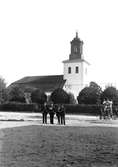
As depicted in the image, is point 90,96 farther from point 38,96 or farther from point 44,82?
point 44,82

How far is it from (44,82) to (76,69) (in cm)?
1121

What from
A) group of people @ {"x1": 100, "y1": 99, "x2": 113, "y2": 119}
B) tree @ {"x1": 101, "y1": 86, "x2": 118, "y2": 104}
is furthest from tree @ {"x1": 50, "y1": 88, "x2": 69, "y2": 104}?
group of people @ {"x1": 100, "y1": 99, "x2": 113, "y2": 119}

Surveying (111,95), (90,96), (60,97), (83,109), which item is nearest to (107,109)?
(83,109)

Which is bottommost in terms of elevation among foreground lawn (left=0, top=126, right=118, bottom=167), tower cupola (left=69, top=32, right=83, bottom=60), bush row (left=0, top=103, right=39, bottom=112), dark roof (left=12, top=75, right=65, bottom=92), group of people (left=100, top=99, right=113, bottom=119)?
foreground lawn (left=0, top=126, right=118, bottom=167)

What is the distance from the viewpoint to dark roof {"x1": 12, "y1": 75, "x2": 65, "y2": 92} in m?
88.0

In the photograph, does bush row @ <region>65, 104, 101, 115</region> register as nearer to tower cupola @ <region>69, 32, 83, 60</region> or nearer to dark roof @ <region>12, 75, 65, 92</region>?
dark roof @ <region>12, 75, 65, 92</region>

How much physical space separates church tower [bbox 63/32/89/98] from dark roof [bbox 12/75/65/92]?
2475 mm

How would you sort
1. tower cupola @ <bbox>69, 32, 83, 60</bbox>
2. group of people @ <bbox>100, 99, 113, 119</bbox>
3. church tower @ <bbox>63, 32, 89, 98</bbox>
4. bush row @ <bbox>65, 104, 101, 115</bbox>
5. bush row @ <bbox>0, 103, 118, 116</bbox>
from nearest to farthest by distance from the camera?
1. group of people @ <bbox>100, 99, 113, 119</bbox>
2. bush row @ <bbox>65, 104, 101, 115</bbox>
3. bush row @ <bbox>0, 103, 118, 116</bbox>
4. tower cupola @ <bbox>69, 32, 83, 60</bbox>
5. church tower @ <bbox>63, 32, 89, 98</bbox>

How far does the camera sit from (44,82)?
92.5 m

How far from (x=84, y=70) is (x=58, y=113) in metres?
59.9

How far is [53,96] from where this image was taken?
67.2 meters

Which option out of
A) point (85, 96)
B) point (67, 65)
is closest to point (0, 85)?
point (85, 96)

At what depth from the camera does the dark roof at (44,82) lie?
8797 cm

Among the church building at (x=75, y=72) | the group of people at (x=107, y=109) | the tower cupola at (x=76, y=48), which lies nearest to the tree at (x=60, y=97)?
the church building at (x=75, y=72)
